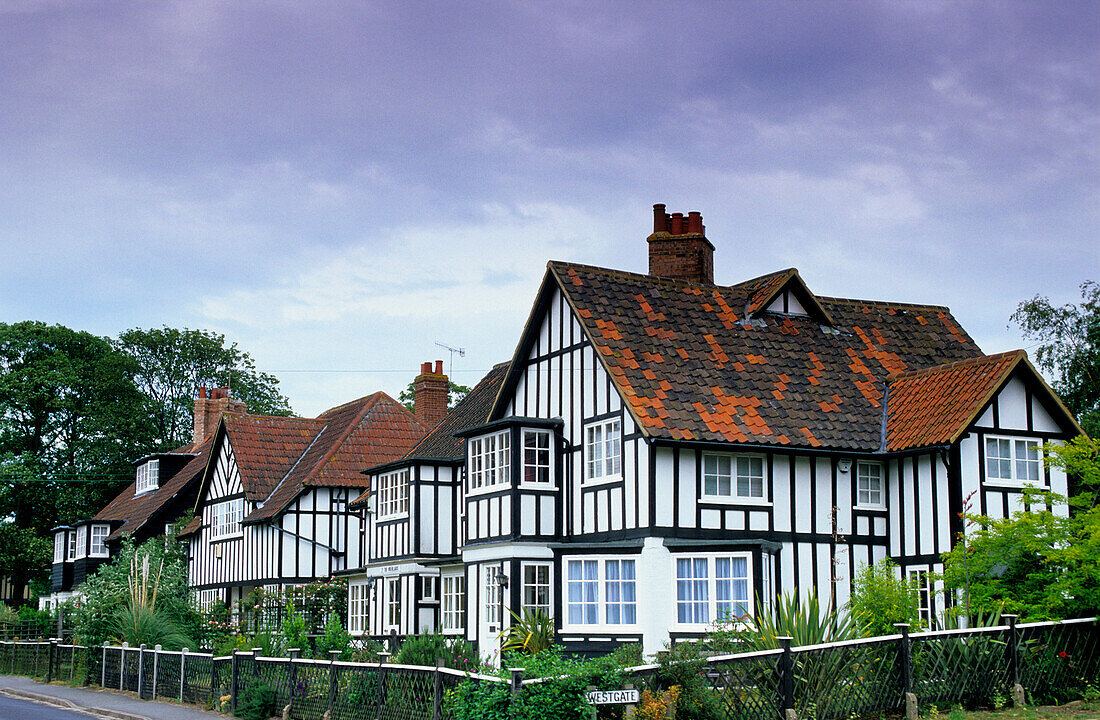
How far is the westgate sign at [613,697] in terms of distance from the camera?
15.6 meters

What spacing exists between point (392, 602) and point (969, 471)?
16.2m

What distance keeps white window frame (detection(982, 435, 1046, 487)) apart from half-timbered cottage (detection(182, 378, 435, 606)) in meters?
21.5

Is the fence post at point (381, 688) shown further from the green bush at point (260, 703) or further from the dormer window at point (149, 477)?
the dormer window at point (149, 477)

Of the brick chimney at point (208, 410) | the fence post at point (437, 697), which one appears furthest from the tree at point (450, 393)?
the fence post at point (437, 697)

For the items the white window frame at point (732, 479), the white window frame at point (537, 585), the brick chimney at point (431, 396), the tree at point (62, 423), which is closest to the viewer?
the white window frame at point (732, 479)

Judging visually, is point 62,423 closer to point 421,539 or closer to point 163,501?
point 163,501

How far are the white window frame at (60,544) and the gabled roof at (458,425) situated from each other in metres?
26.8

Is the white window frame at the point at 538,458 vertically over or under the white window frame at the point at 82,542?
over

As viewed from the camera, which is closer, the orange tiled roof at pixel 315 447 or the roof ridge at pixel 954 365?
the roof ridge at pixel 954 365

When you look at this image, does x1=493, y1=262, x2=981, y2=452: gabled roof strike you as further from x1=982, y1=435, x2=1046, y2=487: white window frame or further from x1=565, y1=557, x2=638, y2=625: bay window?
x1=565, y1=557, x2=638, y2=625: bay window

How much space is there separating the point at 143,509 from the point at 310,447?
1264 cm

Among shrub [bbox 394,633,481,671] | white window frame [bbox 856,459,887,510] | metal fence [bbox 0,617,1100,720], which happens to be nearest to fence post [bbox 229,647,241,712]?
metal fence [bbox 0,617,1100,720]

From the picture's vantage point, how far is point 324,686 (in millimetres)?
19891

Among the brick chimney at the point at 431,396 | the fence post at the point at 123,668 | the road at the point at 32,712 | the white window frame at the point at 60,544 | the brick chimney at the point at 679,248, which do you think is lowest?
A: the road at the point at 32,712
